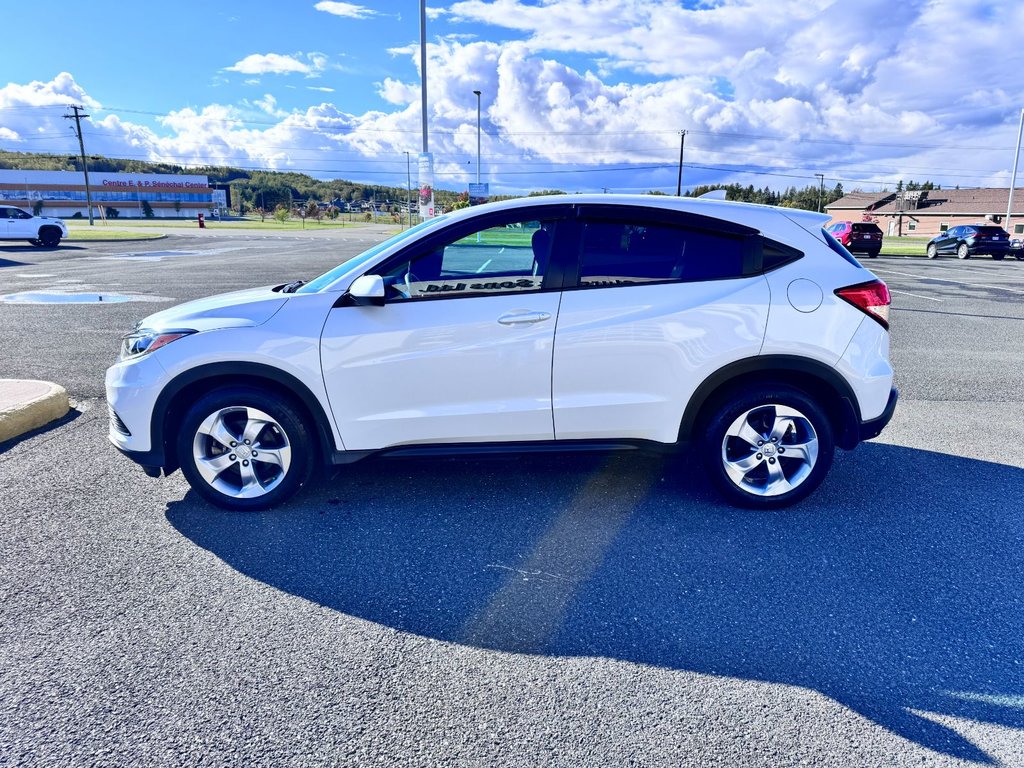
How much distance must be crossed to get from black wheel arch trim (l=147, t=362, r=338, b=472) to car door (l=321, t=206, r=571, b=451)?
0.11 m

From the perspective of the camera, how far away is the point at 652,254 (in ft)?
13.0

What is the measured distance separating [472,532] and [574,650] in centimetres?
114

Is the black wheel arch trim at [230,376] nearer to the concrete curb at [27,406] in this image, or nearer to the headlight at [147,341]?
the headlight at [147,341]

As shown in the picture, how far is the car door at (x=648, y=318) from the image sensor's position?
383cm

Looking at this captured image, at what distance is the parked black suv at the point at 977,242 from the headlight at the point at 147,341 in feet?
117

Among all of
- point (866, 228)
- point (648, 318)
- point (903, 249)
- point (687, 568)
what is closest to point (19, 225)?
point (648, 318)

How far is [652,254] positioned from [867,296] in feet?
4.07

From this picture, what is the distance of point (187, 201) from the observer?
116125 millimetres

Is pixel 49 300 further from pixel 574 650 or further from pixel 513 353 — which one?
pixel 574 650

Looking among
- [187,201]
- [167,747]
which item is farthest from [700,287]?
[187,201]

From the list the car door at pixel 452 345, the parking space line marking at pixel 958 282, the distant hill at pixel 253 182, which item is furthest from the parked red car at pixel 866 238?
the distant hill at pixel 253 182

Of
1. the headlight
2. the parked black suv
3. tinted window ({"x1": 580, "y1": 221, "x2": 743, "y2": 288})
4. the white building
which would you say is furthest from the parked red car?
the white building

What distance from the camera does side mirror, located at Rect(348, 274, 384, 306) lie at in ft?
12.0

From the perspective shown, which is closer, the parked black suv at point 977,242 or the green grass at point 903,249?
the parked black suv at point 977,242
